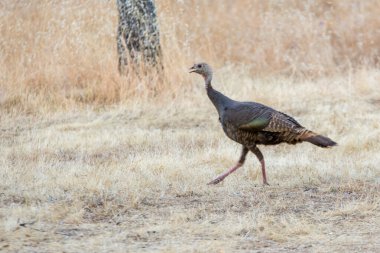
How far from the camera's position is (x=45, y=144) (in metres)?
8.86

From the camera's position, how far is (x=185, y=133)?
9.41m

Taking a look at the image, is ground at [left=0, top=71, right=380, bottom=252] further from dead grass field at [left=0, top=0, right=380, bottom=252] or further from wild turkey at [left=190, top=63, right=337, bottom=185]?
wild turkey at [left=190, top=63, right=337, bottom=185]

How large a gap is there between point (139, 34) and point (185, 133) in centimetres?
210

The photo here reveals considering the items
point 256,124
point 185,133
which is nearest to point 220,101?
point 256,124

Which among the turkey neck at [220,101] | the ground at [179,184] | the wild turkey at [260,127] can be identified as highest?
the turkey neck at [220,101]

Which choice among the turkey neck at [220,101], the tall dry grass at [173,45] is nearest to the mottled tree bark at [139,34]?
the tall dry grass at [173,45]

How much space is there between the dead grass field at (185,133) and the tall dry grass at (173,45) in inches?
0.9

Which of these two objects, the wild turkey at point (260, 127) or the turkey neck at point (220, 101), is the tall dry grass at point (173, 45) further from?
the wild turkey at point (260, 127)

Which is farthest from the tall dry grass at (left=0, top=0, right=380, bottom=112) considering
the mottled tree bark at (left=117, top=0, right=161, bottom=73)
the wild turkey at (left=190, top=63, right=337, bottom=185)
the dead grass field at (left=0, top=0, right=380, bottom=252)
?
the wild turkey at (left=190, top=63, right=337, bottom=185)

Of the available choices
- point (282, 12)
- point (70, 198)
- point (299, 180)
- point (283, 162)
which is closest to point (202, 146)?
point (283, 162)

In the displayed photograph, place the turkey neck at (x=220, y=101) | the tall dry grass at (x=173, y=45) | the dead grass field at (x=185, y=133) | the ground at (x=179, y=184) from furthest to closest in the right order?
the tall dry grass at (x=173, y=45), the turkey neck at (x=220, y=101), the dead grass field at (x=185, y=133), the ground at (x=179, y=184)

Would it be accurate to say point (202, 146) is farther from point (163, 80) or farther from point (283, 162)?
point (163, 80)

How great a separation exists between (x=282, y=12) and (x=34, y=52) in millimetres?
4519

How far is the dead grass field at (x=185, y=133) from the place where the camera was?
5875mm
